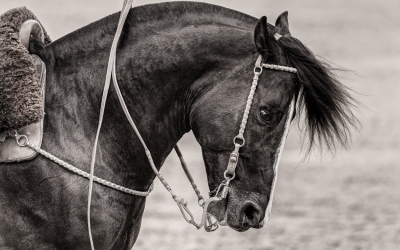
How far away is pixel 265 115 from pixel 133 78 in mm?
652

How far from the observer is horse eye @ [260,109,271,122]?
3.15 meters

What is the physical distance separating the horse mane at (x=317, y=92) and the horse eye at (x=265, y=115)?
0.70ft

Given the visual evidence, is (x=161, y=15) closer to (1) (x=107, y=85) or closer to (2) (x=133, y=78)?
(2) (x=133, y=78)

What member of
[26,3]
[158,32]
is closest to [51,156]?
[158,32]

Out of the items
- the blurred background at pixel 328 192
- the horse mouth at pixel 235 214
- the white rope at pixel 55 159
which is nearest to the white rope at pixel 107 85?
the white rope at pixel 55 159

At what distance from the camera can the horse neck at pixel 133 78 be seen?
127 inches

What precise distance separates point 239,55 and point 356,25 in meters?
22.1

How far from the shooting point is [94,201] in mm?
3133

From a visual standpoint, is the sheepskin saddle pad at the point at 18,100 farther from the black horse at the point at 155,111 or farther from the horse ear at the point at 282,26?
the horse ear at the point at 282,26

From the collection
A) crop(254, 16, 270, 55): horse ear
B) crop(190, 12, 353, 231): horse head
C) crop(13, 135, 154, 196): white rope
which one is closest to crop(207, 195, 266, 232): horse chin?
crop(190, 12, 353, 231): horse head

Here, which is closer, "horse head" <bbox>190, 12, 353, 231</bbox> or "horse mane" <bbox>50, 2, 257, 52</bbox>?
"horse head" <bbox>190, 12, 353, 231</bbox>

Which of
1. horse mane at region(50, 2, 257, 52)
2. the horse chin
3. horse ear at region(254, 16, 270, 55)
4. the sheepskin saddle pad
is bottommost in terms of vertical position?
the horse chin

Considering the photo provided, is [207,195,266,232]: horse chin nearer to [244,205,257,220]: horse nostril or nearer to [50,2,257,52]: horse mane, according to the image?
[244,205,257,220]: horse nostril

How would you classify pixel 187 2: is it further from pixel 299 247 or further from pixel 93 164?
pixel 299 247
